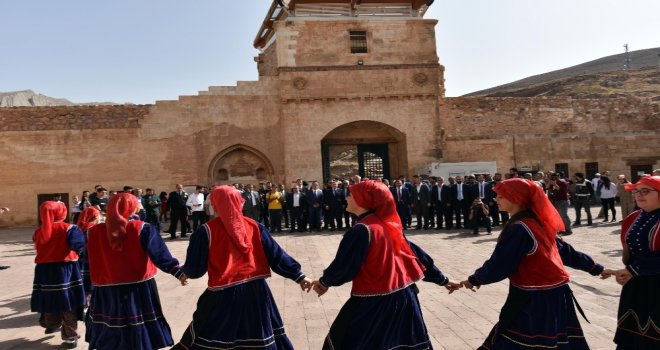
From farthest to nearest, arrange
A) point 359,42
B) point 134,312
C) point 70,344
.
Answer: point 359,42 < point 70,344 < point 134,312

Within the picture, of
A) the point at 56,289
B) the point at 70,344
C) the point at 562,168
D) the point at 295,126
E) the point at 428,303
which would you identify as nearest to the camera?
the point at 70,344

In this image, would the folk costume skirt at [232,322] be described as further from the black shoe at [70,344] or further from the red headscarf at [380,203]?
the black shoe at [70,344]

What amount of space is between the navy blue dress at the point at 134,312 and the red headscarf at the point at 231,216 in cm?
66

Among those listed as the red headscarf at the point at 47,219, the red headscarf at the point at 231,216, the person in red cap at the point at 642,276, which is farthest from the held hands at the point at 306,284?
the red headscarf at the point at 47,219

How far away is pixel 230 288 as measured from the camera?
375 centimetres

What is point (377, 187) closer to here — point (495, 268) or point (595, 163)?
point (495, 268)

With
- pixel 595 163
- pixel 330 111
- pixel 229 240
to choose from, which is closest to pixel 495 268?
pixel 229 240

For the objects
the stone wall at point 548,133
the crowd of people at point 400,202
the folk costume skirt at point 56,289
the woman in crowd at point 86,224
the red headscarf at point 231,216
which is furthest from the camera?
the stone wall at point 548,133

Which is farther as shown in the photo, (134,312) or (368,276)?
(134,312)

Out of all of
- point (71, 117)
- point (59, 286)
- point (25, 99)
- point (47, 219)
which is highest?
point (25, 99)

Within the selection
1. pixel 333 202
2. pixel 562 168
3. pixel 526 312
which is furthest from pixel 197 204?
pixel 562 168

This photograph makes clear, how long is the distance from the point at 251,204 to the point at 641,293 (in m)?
12.3

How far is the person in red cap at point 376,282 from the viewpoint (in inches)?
136

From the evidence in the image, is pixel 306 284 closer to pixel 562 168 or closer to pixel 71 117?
pixel 71 117
